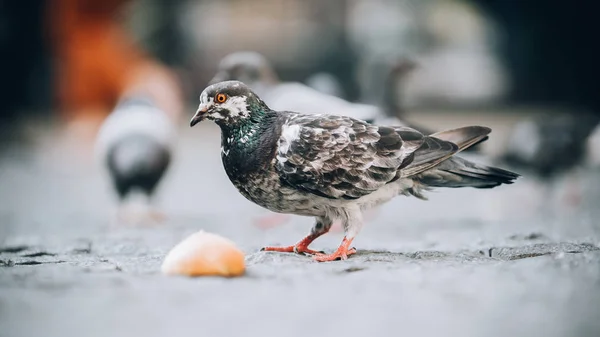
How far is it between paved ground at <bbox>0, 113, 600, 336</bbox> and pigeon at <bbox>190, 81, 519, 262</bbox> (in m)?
0.30

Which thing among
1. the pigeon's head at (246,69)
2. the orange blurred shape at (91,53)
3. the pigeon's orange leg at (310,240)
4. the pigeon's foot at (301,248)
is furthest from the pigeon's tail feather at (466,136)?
the orange blurred shape at (91,53)

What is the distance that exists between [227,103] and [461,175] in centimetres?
126

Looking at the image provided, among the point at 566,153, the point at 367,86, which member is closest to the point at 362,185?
the point at 367,86

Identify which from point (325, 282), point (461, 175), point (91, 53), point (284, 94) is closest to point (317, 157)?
point (325, 282)

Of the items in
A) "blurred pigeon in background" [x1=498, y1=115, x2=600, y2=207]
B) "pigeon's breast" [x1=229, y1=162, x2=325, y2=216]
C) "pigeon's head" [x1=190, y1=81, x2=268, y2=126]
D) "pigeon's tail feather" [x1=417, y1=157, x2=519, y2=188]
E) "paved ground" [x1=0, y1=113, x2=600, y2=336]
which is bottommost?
"paved ground" [x1=0, y1=113, x2=600, y2=336]

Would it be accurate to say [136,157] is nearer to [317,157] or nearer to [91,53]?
[317,157]

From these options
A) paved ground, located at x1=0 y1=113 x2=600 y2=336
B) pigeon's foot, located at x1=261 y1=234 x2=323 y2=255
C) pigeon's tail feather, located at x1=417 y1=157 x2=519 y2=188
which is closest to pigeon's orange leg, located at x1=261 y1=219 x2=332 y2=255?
pigeon's foot, located at x1=261 y1=234 x2=323 y2=255

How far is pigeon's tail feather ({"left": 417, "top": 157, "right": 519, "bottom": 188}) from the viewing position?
13.5 feet

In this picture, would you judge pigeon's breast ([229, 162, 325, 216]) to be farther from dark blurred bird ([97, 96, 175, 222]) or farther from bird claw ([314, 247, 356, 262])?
dark blurred bird ([97, 96, 175, 222])

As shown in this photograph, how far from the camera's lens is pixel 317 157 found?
3.90 m

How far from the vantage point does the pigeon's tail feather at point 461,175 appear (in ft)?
13.5

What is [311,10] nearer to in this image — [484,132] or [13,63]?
[13,63]

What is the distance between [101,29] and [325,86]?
357 inches

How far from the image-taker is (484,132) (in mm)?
4180
